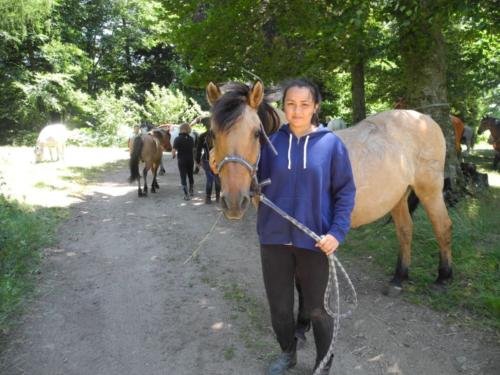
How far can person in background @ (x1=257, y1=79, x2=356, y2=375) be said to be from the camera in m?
2.37

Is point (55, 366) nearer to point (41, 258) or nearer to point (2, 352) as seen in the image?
point (2, 352)

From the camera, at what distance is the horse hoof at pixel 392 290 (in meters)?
4.32

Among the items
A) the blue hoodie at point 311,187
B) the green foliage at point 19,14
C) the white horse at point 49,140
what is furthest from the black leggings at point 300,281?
the green foliage at point 19,14

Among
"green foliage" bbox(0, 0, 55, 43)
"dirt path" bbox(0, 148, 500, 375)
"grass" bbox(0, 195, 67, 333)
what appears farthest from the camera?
"green foliage" bbox(0, 0, 55, 43)

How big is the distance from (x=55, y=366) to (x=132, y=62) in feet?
114

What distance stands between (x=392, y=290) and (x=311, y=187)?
263cm

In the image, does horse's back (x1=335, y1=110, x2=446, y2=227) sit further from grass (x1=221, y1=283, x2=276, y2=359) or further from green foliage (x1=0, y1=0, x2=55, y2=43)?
green foliage (x1=0, y1=0, x2=55, y2=43)

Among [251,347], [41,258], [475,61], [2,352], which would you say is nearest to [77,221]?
[41,258]

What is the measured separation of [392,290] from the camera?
4363 mm

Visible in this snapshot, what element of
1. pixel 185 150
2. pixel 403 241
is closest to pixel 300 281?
pixel 403 241

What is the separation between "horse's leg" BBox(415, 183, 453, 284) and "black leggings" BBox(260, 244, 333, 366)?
2292mm

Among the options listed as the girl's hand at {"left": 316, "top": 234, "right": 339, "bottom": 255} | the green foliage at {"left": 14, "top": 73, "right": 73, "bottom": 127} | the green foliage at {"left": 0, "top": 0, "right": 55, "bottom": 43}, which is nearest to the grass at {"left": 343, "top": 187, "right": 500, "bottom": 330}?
the girl's hand at {"left": 316, "top": 234, "right": 339, "bottom": 255}

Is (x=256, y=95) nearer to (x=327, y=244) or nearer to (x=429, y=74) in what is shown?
(x=327, y=244)

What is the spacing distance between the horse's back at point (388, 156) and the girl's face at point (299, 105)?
1.44 m
